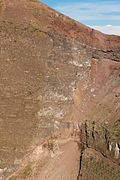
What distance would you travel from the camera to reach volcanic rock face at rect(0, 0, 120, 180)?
26.1 metres

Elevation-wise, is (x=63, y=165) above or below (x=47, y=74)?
below

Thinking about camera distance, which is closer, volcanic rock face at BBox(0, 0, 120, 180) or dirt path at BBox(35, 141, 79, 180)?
dirt path at BBox(35, 141, 79, 180)

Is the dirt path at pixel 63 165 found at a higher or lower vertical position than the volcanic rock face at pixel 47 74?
lower

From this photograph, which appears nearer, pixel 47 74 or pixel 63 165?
pixel 63 165

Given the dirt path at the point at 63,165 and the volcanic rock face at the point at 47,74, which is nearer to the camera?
the dirt path at the point at 63,165

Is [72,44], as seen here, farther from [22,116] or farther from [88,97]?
[22,116]

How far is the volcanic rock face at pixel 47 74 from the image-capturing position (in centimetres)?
2608

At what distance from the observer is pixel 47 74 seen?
1061 inches

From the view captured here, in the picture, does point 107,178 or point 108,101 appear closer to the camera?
point 107,178

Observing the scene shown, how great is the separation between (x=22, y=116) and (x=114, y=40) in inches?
310

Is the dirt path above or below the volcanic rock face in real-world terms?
below

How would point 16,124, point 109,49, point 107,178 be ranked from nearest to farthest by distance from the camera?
point 107,178 → point 16,124 → point 109,49

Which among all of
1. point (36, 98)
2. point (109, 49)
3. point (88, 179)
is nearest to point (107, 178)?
point (88, 179)

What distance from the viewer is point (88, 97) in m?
27.2
